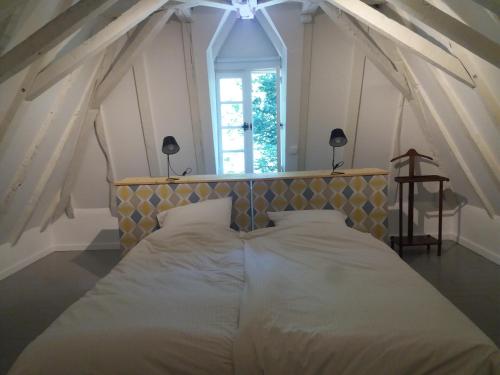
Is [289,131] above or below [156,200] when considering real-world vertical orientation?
above

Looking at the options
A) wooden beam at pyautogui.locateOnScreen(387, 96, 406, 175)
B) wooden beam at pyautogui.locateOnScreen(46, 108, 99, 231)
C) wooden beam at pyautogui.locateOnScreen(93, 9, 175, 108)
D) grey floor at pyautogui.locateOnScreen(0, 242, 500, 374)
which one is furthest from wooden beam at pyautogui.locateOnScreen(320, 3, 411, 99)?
wooden beam at pyautogui.locateOnScreen(46, 108, 99, 231)

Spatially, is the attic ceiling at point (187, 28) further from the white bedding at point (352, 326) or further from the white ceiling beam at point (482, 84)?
the white bedding at point (352, 326)

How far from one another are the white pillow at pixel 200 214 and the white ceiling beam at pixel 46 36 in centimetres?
144

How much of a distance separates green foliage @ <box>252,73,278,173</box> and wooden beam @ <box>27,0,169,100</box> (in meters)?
1.78

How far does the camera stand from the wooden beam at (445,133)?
3277mm

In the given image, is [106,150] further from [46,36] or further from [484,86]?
[484,86]

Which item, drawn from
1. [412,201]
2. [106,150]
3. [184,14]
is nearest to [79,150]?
[106,150]

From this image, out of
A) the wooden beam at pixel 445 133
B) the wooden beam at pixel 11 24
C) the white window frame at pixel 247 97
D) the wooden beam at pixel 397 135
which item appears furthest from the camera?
the white window frame at pixel 247 97

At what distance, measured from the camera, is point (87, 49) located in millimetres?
2355

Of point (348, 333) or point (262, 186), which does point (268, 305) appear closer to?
point (348, 333)

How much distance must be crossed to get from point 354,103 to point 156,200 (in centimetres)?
217

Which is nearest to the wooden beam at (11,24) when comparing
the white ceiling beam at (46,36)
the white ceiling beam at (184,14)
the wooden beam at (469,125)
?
the white ceiling beam at (46,36)

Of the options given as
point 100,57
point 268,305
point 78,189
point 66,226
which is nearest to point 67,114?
point 100,57

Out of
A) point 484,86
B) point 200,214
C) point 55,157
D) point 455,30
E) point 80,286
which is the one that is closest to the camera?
point 455,30
